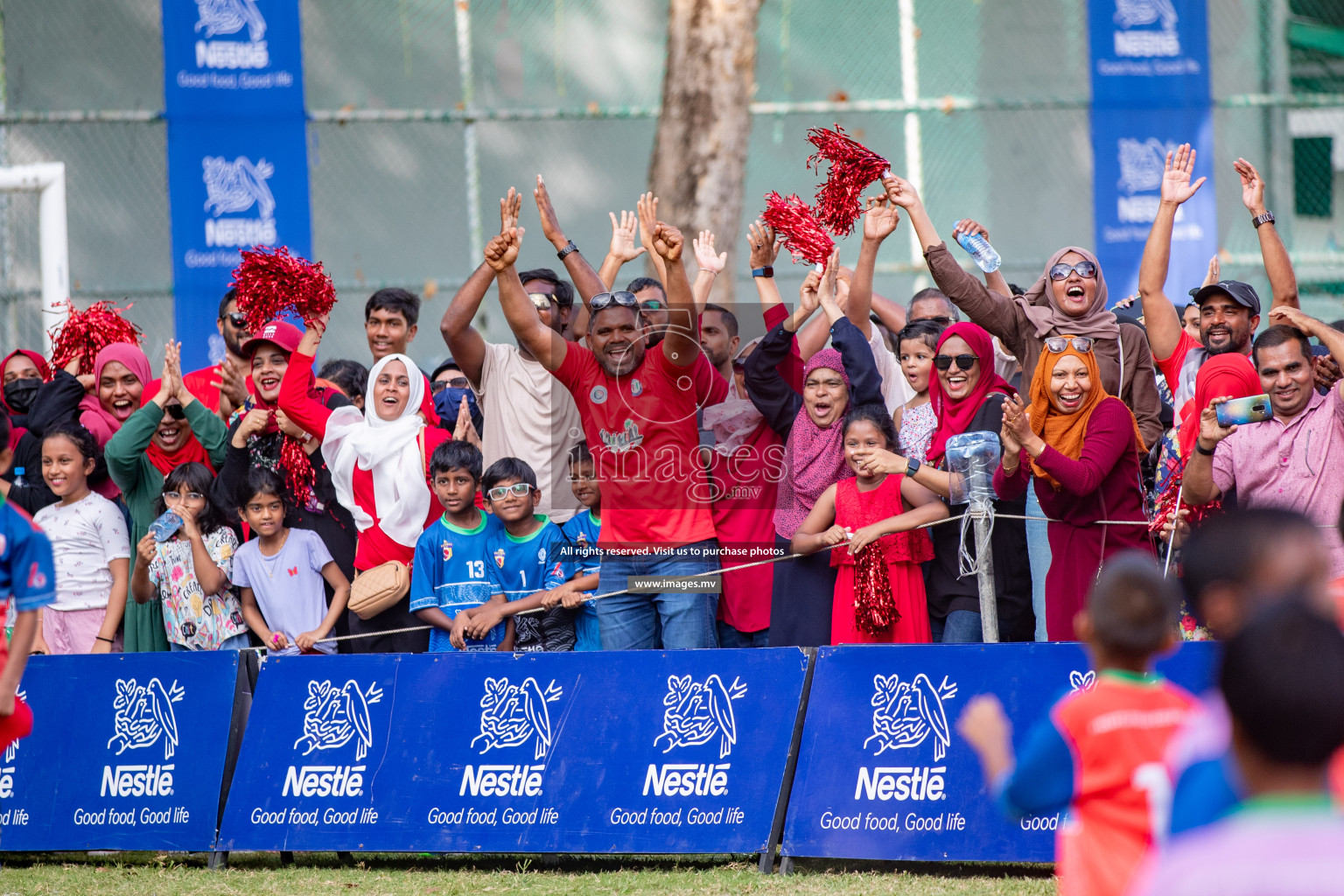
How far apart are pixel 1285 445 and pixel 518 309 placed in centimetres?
342

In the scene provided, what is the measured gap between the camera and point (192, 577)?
757 centimetres

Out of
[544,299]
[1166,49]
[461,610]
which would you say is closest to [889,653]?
[461,610]

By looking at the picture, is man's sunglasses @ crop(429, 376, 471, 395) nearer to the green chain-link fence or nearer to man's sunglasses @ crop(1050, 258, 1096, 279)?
man's sunglasses @ crop(1050, 258, 1096, 279)

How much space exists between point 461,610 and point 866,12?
10.6 metres

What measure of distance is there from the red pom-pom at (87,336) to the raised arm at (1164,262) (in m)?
5.97

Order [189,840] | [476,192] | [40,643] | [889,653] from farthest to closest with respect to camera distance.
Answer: [476,192]
[40,643]
[189,840]
[889,653]

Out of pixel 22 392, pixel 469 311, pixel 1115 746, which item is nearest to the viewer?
pixel 1115 746

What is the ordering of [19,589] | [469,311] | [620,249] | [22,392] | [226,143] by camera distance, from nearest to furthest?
[19,589], [469,311], [620,249], [22,392], [226,143]

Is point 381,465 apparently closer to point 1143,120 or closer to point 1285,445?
point 1285,445

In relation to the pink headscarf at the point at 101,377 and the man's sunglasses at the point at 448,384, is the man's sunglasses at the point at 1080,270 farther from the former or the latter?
the pink headscarf at the point at 101,377

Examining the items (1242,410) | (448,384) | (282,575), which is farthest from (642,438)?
(1242,410)

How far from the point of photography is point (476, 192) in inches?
522

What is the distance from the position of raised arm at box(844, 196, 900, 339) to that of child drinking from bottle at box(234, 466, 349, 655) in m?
3.03

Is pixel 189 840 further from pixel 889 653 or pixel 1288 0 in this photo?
pixel 1288 0
